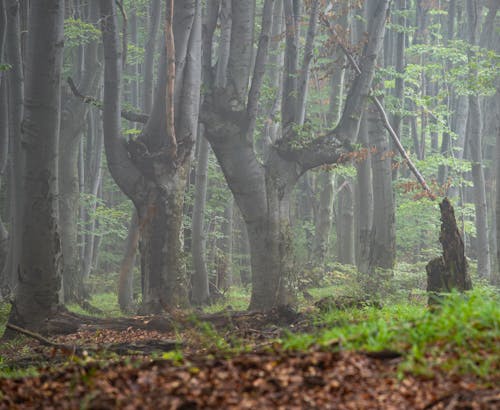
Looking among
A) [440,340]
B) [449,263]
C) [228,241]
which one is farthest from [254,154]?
[440,340]

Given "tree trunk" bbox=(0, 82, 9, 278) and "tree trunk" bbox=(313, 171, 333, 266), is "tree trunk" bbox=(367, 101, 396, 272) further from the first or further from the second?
"tree trunk" bbox=(0, 82, 9, 278)

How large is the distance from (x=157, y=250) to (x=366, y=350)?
885 cm

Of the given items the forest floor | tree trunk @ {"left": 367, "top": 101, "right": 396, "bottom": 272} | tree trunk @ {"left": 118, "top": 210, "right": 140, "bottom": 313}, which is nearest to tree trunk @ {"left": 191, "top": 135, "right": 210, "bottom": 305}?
tree trunk @ {"left": 118, "top": 210, "right": 140, "bottom": 313}

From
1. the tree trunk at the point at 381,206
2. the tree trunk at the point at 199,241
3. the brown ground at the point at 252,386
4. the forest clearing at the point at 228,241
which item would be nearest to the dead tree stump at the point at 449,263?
the forest clearing at the point at 228,241

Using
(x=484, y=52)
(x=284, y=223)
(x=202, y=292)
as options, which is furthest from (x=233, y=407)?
(x=484, y=52)

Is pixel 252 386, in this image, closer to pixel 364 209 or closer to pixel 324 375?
pixel 324 375

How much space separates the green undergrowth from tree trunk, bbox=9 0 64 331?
6.90 metres

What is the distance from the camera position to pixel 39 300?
449 inches

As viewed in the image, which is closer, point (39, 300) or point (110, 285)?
point (39, 300)

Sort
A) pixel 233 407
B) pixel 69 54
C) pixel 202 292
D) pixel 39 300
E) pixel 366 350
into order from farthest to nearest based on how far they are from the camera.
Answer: pixel 69 54 → pixel 202 292 → pixel 39 300 → pixel 366 350 → pixel 233 407

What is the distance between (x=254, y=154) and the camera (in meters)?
15.1

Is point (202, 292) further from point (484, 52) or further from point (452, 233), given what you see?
point (484, 52)

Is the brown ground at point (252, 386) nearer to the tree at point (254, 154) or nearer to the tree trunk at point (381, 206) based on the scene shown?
the tree at point (254, 154)

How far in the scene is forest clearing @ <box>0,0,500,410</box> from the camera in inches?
188
